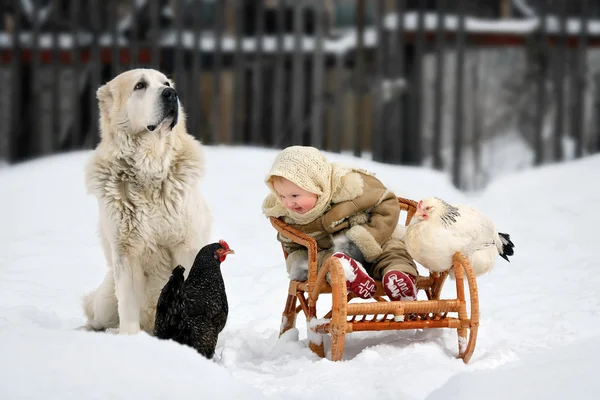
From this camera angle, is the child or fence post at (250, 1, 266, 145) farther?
fence post at (250, 1, 266, 145)

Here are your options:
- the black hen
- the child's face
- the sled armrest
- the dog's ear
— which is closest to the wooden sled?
the sled armrest

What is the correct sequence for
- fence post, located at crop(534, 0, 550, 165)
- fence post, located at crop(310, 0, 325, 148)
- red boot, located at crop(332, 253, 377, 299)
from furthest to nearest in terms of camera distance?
1. fence post, located at crop(534, 0, 550, 165)
2. fence post, located at crop(310, 0, 325, 148)
3. red boot, located at crop(332, 253, 377, 299)

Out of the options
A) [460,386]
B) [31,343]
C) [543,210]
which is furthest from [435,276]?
[543,210]

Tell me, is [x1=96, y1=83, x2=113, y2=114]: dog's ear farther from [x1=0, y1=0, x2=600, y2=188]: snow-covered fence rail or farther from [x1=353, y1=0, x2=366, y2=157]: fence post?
[x1=353, y1=0, x2=366, y2=157]: fence post

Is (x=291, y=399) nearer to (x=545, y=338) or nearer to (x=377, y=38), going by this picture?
(x=545, y=338)

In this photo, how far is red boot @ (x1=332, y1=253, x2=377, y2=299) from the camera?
258cm

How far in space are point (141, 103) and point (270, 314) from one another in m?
1.30

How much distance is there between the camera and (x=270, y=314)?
11.5 feet

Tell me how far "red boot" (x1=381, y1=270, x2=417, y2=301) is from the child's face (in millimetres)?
389

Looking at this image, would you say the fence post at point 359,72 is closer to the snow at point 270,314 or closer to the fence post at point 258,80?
the snow at point 270,314

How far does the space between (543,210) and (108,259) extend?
3.64m

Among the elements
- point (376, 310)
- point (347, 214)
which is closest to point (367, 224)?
point (347, 214)

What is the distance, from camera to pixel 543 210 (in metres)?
5.47

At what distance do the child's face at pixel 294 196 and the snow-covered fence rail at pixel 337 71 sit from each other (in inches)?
141
